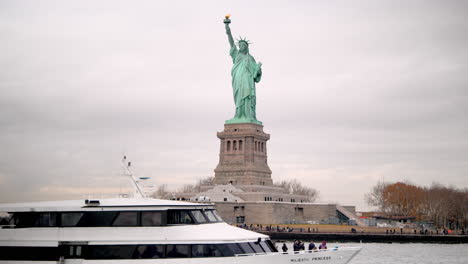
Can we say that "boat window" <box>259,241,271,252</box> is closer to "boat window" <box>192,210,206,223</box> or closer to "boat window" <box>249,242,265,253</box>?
"boat window" <box>249,242,265,253</box>

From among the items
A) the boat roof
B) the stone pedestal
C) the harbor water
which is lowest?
the harbor water

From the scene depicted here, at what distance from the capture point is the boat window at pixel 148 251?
31766 mm

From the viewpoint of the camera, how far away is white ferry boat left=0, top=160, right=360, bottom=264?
104ft

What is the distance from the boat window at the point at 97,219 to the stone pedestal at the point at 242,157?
2997 inches

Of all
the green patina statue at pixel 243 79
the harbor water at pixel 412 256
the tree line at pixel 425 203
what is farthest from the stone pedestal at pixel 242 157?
the harbor water at pixel 412 256

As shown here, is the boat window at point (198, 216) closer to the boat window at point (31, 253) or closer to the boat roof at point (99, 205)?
the boat roof at point (99, 205)

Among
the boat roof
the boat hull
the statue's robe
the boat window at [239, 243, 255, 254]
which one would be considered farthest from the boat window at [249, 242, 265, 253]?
the statue's robe

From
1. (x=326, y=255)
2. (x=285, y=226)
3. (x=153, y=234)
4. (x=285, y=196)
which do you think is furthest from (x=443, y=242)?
(x=153, y=234)

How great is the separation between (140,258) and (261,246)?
566cm

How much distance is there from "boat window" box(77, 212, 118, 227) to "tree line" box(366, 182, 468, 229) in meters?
84.3

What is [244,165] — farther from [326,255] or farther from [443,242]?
[326,255]

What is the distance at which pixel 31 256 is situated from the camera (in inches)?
1272

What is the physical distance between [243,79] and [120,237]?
262 feet

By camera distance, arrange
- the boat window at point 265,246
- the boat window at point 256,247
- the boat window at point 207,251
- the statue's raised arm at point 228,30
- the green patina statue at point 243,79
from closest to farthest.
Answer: the boat window at point 207,251 < the boat window at point 256,247 < the boat window at point 265,246 < the statue's raised arm at point 228,30 < the green patina statue at point 243,79
